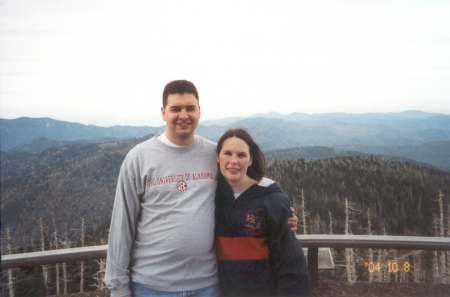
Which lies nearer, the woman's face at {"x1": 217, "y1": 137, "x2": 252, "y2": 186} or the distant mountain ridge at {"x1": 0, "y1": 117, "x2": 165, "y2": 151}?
the woman's face at {"x1": 217, "y1": 137, "x2": 252, "y2": 186}

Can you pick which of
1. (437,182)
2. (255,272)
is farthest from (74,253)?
(437,182)

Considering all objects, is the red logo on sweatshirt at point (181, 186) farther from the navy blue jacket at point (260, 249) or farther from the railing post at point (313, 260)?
the railing post at point (313, 260)

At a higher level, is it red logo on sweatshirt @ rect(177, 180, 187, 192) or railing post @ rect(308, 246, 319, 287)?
red logo on sweatshirt @ rect(177, 180, 187, 192)

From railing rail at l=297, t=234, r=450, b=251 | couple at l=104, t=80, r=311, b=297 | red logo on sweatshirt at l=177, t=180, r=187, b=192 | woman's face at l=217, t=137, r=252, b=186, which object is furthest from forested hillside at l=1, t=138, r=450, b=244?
red logo on sweatshirt at l=177, t=180, r=187, b=192

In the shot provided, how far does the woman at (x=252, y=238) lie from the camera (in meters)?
1.68

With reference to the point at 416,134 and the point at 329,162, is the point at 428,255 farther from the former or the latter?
the point at 416,134

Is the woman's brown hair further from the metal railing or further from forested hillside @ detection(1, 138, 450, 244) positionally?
forested hillside @ detection(1, 138, 450, 244)

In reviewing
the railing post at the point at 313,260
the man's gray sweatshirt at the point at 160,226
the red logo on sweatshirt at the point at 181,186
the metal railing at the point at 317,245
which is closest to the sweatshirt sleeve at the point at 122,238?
the man's gray sweatshirt at the point at 160,226

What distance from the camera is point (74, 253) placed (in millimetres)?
2301

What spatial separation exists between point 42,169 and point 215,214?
13963 mm

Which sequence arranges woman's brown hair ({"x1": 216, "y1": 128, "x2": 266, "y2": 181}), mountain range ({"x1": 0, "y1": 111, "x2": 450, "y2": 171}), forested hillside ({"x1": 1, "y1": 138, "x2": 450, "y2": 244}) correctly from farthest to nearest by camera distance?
1. mountain range ({"x1": 0, "y1": 111, "x2": 450, "y2": 171})
2. forested hillside ({"x1": 1, "y1": 138, "x2": 450, "y2": 244})
3. woman's brown hair ({"x1": 216, "y1": 128, "x2": 266, "y2": 181})

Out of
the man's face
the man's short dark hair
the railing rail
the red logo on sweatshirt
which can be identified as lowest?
the railing rail

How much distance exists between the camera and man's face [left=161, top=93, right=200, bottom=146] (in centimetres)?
174

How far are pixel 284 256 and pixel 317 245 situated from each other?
95cm
